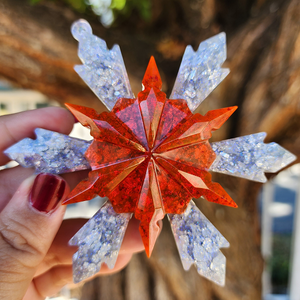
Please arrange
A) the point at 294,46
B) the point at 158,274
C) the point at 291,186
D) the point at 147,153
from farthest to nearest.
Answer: the point at 291,186, the point at 158,274, the point at 294,46, the point at 147,153

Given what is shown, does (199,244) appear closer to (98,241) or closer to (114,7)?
(98,241)

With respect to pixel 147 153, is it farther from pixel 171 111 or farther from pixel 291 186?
pixel 291 186

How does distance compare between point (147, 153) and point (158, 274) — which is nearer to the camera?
point (147, 153)

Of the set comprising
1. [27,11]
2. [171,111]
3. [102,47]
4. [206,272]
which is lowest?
[206,272]

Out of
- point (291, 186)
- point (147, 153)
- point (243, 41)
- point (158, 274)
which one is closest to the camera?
point (147, 153)

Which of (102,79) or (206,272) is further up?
Result: (102,79)

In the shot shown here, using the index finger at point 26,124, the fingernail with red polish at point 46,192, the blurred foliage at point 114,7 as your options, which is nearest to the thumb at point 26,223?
the fingernail with red polish at point 46,192

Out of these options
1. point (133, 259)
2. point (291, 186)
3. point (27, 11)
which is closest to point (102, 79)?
point (27, 11)
